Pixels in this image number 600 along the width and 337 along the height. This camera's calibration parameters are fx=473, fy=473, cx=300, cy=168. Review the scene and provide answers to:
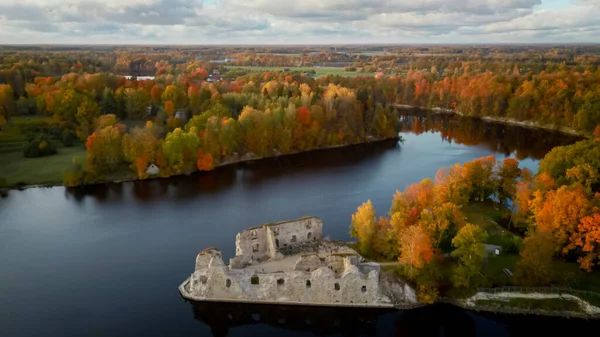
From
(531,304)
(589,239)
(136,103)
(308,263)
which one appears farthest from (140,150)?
(589,239)

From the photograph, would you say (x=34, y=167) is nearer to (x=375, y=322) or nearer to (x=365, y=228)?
(x=365, y=228)

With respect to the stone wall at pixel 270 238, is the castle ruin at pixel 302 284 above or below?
below

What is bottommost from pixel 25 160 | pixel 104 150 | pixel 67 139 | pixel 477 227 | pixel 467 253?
pixel 467 253

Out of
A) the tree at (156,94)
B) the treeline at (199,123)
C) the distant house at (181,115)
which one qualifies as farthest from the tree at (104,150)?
the tree at (156,94)

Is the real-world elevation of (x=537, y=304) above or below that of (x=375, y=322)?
above

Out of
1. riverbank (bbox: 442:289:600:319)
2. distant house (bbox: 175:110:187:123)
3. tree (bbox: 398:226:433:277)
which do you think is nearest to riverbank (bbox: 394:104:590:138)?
riverbank (bbox: 442:289:600:319)

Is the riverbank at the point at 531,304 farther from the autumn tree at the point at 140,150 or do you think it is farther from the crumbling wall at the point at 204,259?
the autumn tree at the point at 140,150

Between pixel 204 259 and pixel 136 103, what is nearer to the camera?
pixel 204 259

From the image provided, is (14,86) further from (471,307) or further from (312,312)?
(471,307)
